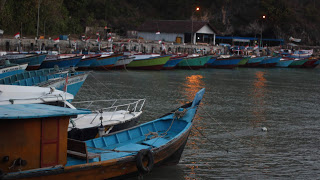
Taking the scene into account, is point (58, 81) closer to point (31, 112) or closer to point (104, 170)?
point (104, 170)

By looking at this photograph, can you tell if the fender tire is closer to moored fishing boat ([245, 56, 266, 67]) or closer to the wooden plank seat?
the wooden plank seat

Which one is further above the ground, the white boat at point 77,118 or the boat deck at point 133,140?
the white boat at point 77,118

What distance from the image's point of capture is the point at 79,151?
30.4 ft

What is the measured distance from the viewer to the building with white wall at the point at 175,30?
57281 mm

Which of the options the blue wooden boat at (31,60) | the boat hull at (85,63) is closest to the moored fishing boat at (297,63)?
the boat hull at (85,63)

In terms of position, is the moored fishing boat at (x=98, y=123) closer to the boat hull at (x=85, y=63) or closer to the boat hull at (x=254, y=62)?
the boat hull at (x=85, y=63)

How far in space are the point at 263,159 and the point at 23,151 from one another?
6982 mm

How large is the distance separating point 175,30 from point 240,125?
42.0m

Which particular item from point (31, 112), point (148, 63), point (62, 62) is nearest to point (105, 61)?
point (148, 63)

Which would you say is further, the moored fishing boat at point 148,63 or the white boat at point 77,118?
the moored fishing boat at point 148,63

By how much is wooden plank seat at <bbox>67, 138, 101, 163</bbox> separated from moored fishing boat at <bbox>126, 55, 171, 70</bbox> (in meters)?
32.1

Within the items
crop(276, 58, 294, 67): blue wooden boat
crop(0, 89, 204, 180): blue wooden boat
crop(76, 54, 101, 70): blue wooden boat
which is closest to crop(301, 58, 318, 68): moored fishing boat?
crop(276, 58, 294, 67): blue wooden boat

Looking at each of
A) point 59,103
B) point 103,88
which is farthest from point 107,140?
point 103,88

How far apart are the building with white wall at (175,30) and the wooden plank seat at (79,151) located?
1878 inches
